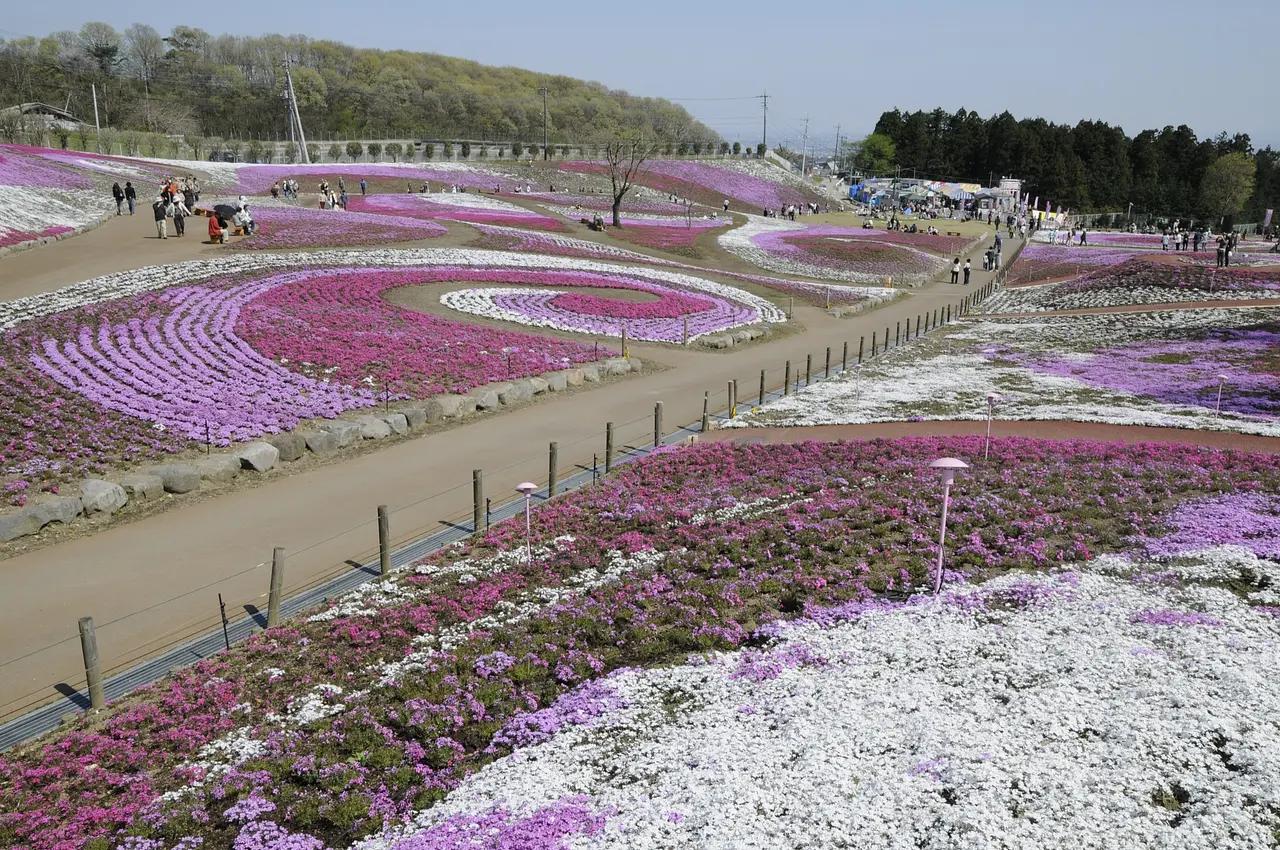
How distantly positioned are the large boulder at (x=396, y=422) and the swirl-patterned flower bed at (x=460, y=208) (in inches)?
1805

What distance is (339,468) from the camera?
72.5ft

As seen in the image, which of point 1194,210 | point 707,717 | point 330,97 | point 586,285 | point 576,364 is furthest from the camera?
point 330,97

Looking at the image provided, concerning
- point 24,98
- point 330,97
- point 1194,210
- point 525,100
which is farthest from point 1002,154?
point 24,98

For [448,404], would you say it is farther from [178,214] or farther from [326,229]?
[326,229]

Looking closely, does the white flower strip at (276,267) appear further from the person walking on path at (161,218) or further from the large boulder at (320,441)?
the large boulder at (320,441)

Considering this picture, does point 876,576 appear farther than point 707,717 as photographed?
Yes

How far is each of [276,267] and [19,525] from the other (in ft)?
89.0

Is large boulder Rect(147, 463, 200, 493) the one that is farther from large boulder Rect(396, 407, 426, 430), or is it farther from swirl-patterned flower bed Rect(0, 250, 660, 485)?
large boulder Rect(396, 407, 426, 430)

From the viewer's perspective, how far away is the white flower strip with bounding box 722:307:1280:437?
27.8m

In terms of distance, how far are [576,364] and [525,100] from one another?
163 m

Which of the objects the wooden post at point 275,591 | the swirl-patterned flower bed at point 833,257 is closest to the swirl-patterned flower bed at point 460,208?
the swirl-patterned flower bed at point 833,257

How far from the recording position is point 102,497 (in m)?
18.5

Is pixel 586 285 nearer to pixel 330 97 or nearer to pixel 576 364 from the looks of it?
pixel 576 364

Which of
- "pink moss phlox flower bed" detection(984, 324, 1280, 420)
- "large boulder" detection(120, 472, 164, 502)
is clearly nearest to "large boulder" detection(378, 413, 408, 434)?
"large boulder" detection(120, 472, 164, 502)
